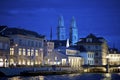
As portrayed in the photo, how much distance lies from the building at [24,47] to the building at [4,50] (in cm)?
240

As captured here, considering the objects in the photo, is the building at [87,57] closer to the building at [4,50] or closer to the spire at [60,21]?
the spire at [60,21]

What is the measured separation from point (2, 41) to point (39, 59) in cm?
1949

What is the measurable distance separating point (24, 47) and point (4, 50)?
9.85 m

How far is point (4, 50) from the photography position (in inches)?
3302

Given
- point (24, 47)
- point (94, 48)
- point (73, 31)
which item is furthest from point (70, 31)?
point (24, 47)

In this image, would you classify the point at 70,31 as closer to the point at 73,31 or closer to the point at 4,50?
the point at 73,31

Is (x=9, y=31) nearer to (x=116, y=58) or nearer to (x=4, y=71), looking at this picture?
(x=4, y=71)

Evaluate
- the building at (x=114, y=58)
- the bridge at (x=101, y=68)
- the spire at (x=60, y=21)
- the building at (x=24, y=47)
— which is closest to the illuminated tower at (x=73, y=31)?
the spire at (x=60, y=21)

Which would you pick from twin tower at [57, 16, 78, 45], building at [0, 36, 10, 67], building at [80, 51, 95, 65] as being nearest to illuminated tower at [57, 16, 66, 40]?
twin tower at [57, 16, 78, 45]

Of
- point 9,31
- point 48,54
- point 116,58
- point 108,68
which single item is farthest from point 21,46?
point 116,58

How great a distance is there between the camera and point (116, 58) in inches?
5763

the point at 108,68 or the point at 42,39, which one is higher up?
the point at 42,39

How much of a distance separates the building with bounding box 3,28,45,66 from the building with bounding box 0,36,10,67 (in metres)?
2.40

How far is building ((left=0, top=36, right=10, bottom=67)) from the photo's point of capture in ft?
269
